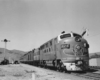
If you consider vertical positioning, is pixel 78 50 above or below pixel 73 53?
above

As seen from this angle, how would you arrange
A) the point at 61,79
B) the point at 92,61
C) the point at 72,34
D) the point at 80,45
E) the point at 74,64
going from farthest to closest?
the point at 92,61
the point at 72,34
the point at 80,45
the point at 74,64
the point at 61,79

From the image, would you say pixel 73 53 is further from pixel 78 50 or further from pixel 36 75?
pixel 36 75

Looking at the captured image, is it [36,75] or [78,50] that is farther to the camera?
[78,50]

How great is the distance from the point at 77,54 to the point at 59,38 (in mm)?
2901

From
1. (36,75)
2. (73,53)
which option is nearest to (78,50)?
(73,53)

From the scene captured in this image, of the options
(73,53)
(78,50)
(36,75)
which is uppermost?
(78,50)

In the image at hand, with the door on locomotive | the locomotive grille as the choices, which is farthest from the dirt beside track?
the locomotive grille

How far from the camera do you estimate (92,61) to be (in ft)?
105

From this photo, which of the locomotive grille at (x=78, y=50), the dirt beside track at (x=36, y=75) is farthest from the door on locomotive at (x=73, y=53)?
the dirt beside track at (x=36, y=75)

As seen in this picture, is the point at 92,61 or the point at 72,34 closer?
the point at 72,34

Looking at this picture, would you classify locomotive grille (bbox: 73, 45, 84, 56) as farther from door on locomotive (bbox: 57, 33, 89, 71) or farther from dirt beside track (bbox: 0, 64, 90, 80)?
dirt beside track (bbox: 0, 64, 90, 80)

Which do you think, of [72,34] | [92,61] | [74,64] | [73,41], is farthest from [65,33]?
[92,61]

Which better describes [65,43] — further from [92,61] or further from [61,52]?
[92,61]

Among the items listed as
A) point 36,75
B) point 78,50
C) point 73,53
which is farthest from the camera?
point 78,50
